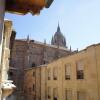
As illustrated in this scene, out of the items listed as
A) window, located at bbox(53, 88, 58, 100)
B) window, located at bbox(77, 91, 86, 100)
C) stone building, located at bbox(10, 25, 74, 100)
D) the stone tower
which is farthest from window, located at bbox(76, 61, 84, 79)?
the stone tower

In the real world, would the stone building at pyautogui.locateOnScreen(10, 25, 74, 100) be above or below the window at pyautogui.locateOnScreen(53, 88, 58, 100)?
above

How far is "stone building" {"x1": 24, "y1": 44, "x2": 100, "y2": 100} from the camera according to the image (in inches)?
554

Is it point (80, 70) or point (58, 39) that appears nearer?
point (80, 70)

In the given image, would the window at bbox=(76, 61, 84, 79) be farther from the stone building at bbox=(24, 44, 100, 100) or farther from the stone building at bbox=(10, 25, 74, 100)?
the stone building at bbox=(10, 25, 74, 100)

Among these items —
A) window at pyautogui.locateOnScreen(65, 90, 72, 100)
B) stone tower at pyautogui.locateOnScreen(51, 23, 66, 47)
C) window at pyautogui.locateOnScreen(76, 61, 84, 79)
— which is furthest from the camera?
stone tower at pyautogui.locateOnScreen(51, 23, 66, 47)

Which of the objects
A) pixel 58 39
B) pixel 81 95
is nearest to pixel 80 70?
pixel 81 95

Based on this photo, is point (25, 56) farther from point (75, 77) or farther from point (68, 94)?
point (75, 77)

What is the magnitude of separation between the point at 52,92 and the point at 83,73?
26.3 feet

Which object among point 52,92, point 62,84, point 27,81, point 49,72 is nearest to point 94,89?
point 62,84

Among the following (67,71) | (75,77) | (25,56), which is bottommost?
(75,77)

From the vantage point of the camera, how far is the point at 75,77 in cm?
1709

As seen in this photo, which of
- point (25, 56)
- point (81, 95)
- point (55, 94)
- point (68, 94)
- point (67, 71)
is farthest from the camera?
point (25, 56)

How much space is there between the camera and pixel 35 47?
146ft

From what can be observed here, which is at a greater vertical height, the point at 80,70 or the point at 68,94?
the point at 80,70
